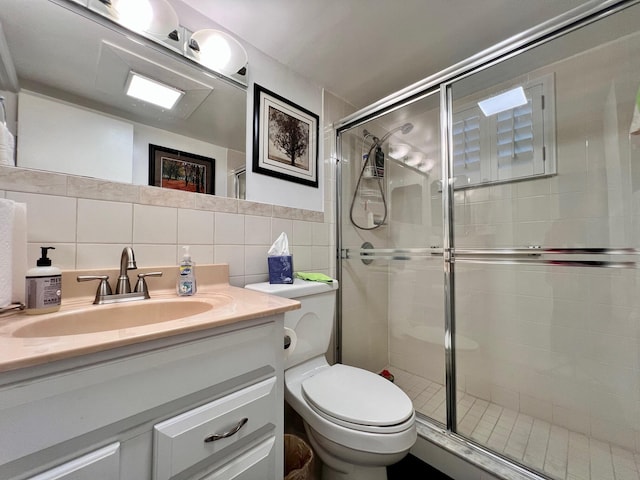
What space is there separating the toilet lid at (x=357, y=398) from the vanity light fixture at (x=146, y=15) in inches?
Answer: 59.7

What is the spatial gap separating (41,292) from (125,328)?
0.69 feet

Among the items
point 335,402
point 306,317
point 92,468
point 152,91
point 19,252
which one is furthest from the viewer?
point 306,317

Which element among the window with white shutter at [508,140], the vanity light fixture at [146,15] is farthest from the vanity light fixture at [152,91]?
the window with white shutter at [508,140]

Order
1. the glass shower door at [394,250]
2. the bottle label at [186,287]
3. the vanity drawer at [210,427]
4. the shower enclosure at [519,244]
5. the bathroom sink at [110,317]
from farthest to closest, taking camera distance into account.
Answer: the glass shower door at [394,250] < the shower enclosure at [519,244] < the bottle label at [186,287] < the bathroom sink at [110,317] < the vanity drawer at [210,427]

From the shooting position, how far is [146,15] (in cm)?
100

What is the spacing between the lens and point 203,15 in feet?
3.92

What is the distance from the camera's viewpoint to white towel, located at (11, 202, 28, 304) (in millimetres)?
680

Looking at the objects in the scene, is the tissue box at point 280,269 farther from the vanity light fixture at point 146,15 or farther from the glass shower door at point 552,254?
the vanity light fixture at point 146,15

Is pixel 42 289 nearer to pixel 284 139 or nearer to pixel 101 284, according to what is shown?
pixel 101 284

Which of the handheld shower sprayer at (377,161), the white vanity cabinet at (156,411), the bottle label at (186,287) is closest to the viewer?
the white vanity cabinet at (156,411)

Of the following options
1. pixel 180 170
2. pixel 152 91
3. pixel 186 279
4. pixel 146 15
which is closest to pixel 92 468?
pixel 186 279

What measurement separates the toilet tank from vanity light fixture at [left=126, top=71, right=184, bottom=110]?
0.85 m

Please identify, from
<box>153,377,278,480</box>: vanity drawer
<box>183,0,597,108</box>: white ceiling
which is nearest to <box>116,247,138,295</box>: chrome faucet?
<box>153,377,278,480</box>: vanity drawer

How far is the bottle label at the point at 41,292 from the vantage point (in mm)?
661
